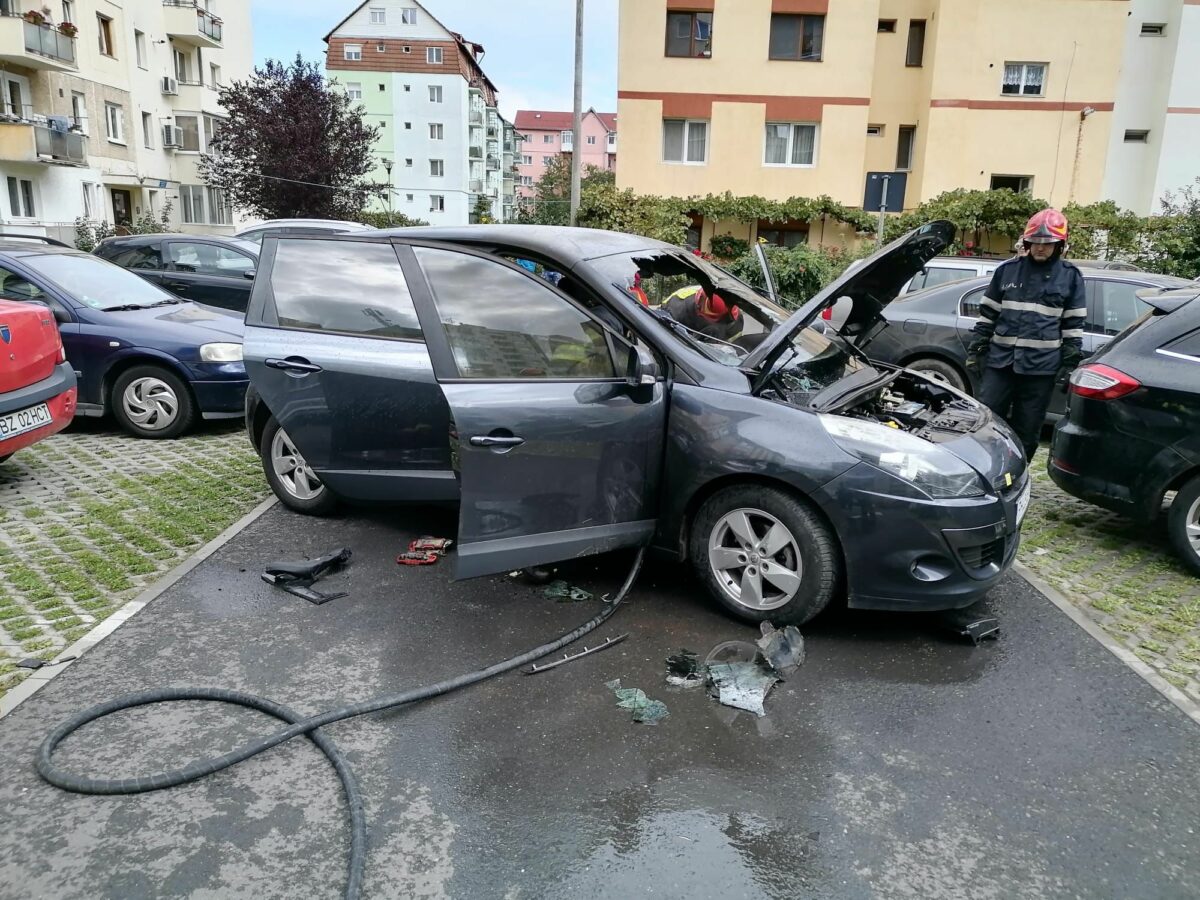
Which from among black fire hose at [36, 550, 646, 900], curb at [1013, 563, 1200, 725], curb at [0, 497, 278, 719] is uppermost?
curb at [1013, 563, 1200, 725]

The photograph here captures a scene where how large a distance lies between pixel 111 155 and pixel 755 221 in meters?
25.2

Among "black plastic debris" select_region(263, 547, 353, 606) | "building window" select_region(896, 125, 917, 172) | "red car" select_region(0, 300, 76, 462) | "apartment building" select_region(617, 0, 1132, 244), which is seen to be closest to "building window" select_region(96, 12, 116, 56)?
"apartment building" select_region(617, 0, 1132, 244)

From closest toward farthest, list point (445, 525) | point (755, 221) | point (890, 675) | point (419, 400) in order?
point (890, 675) → point (419, 400) → point (445, 525) → point (755, 221)

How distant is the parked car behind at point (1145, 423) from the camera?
16.0 ft

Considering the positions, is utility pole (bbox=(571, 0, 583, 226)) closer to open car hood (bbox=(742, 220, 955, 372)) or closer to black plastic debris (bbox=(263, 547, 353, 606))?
open car hood (bbox=(742, 220, 955, 372))

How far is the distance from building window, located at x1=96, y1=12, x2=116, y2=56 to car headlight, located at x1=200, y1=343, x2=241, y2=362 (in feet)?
106

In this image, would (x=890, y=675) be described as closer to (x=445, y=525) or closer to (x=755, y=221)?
(x=445, y=525)

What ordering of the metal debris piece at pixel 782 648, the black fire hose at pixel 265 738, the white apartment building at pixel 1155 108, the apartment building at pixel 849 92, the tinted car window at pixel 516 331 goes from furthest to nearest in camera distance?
the white apartment building at pixel 1155 108
the apartment building at pixel 849 92
the tinted car window at pixel 516 331
the metal debris piece at pixel 782 648
the black fire hose at pixel 265 738

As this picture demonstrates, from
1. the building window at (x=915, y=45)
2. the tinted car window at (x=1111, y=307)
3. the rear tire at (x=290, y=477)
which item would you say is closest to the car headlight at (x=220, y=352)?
the rear tire at (x=290, y=477)

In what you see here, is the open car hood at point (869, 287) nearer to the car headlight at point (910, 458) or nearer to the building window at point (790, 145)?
the car headlight at point (910, 458)

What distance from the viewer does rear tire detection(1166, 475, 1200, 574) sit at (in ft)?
16.0

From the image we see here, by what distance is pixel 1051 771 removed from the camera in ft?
10.4

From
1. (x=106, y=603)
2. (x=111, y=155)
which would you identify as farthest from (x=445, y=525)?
(x=111, y=155)

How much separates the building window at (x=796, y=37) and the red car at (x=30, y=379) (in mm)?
21583
